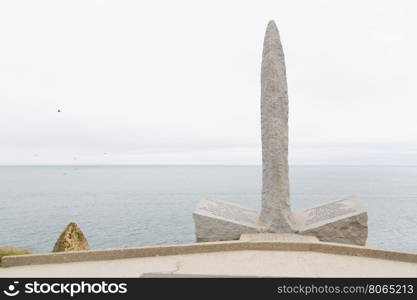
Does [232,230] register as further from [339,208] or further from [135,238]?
[135,238]

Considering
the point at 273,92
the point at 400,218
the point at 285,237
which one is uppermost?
the point at 273,92

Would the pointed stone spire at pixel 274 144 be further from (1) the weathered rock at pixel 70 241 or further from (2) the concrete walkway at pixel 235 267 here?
(1) the weathered rock at pixel 70 241

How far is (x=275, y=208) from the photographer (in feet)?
34.2

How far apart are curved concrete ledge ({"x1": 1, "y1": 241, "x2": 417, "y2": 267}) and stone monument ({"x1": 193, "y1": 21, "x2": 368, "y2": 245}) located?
2.44 m

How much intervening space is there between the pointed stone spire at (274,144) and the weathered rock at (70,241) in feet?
18.6

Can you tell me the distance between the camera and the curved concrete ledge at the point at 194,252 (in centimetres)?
707

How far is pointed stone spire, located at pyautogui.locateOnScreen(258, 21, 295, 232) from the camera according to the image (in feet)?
34.2

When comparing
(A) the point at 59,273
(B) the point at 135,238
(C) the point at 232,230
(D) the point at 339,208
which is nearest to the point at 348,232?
(D) the point at 339,208

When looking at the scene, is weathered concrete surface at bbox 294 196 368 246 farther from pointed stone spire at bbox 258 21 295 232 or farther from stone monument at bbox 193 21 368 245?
pointed stone spire at bbox 258 21 295 232

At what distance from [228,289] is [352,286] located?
181 centimetres

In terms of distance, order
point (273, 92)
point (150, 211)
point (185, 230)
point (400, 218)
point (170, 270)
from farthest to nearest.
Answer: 1. point (150, 211)
2. point (400, 218)
3. point (185, 230)
4. point (273, 92)
5. point (170, 270)

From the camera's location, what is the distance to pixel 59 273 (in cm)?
628

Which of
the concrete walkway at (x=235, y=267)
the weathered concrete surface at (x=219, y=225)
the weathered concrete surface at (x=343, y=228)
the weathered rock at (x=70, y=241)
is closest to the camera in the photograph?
the concrete walkway at (x=235, y=267)

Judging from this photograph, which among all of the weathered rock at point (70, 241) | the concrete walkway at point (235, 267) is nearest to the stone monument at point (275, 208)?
the concrete walkway at point (235, 267)
